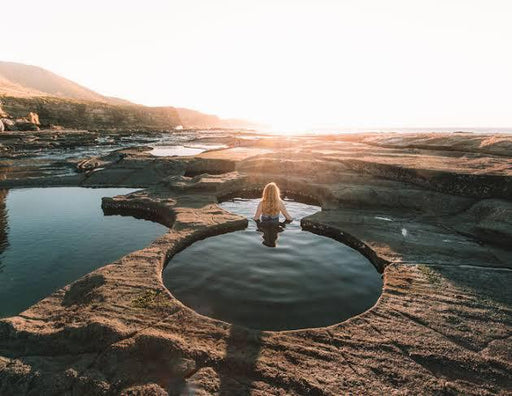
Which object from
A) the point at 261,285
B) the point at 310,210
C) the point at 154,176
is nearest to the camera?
the point at 261,285

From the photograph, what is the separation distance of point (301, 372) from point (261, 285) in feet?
8.92

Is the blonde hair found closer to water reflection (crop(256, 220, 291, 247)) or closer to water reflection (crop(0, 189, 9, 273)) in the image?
water reflection (crop(256, 220, 291, 247))

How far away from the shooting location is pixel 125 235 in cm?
1022

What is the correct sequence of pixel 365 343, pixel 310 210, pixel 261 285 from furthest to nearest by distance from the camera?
pixel 310 210 < pixel 261 285 < pixel 365 343

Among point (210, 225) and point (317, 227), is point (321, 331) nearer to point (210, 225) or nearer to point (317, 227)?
point (317, 227)

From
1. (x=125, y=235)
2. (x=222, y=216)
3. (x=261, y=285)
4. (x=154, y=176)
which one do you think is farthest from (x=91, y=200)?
(x=261, y=285)

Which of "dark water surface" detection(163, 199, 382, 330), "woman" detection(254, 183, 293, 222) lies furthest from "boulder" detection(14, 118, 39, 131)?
"dark water surface" detection(163, 199, 382, 330)

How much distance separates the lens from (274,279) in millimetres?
6992

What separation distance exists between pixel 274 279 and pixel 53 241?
755 centimetres

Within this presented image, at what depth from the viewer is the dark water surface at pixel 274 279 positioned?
5719mm

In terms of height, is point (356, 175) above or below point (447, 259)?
above

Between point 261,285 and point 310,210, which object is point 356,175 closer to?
point 310,210

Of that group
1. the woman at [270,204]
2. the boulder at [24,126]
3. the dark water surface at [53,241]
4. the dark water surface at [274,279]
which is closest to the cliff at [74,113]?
the boulder at [24,126]

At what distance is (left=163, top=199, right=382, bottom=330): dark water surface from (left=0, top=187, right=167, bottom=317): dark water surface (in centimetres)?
258
